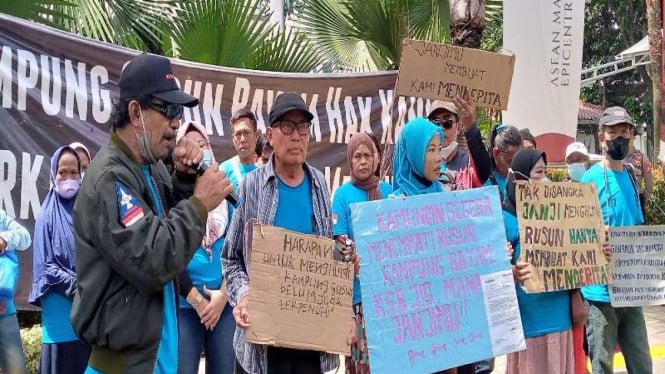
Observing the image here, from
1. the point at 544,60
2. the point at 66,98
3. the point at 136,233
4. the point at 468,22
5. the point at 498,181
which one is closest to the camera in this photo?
the point at 136,233

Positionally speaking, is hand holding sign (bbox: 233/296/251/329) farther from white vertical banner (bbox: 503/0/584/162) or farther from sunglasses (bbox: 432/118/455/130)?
white vertical banner (bbox: 503/0/584/162)

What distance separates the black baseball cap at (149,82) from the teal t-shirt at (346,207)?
5.53ft

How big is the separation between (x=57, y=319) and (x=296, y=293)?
2025mm

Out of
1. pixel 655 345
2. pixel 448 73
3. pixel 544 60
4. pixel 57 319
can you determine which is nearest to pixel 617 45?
pixel 544 60

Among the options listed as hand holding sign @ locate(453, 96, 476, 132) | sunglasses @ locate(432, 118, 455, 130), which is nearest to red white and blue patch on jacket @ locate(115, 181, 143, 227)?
hand holding sign @ locate(453, 96, 476, 132)

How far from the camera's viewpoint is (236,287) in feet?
10.8

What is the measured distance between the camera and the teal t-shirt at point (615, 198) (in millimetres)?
5258

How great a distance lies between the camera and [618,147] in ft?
17.1

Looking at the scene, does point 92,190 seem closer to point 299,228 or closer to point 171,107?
point 171,107

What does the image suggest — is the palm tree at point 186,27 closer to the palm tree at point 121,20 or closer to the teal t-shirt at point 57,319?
the palm tree at point 121,20

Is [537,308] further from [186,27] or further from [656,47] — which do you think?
[656,47]

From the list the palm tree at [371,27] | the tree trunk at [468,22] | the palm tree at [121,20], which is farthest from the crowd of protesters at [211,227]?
the palm tree at [371,27]

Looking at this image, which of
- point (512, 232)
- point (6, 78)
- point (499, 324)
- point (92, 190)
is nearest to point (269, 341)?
point (92, 190)

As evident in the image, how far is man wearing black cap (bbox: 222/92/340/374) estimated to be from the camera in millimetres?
3275
